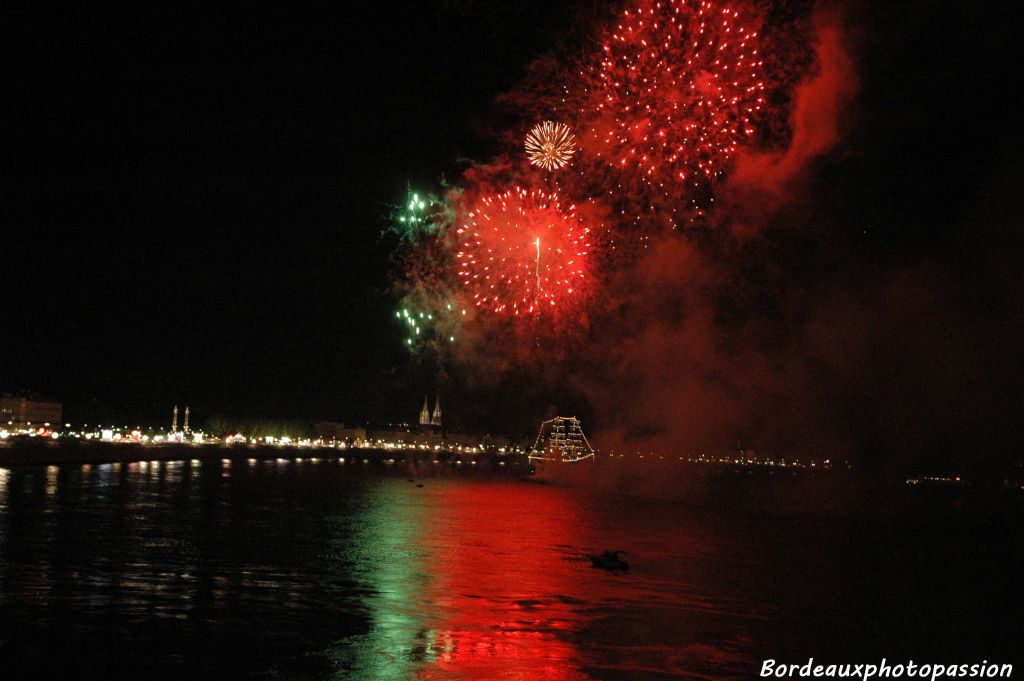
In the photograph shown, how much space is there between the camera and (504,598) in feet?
39.3

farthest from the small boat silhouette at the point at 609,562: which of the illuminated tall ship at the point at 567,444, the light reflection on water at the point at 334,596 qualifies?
the illuminated tall ship at the point at 567,444

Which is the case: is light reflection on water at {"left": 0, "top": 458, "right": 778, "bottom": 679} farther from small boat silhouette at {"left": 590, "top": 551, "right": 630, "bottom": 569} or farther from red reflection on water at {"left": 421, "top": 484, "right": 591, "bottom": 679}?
small boat silhouette at {"left": 590, "top": 551, "right": 630, "bottom": 569}

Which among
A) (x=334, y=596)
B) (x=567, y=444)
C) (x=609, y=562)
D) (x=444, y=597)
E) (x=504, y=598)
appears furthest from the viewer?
(x=567, y=444)

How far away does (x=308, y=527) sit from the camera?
20.2 metres

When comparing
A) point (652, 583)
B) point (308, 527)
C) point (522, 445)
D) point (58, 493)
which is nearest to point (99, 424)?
point (522, 445)

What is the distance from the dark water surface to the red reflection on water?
44 millimetres

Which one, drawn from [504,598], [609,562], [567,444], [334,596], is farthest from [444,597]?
[567,444]

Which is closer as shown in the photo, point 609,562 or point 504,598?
point 504,598

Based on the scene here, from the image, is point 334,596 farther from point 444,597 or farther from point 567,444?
point 567,444

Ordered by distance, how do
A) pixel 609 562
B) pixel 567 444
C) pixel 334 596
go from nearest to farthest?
pixel 334 596
pixel 609 562
pixel 567 444

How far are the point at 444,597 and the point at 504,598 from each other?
781mm

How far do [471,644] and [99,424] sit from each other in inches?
5202

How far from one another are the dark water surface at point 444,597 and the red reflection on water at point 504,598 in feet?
0.14

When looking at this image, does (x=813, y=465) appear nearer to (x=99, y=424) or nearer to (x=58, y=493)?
(x=99, y=424)
